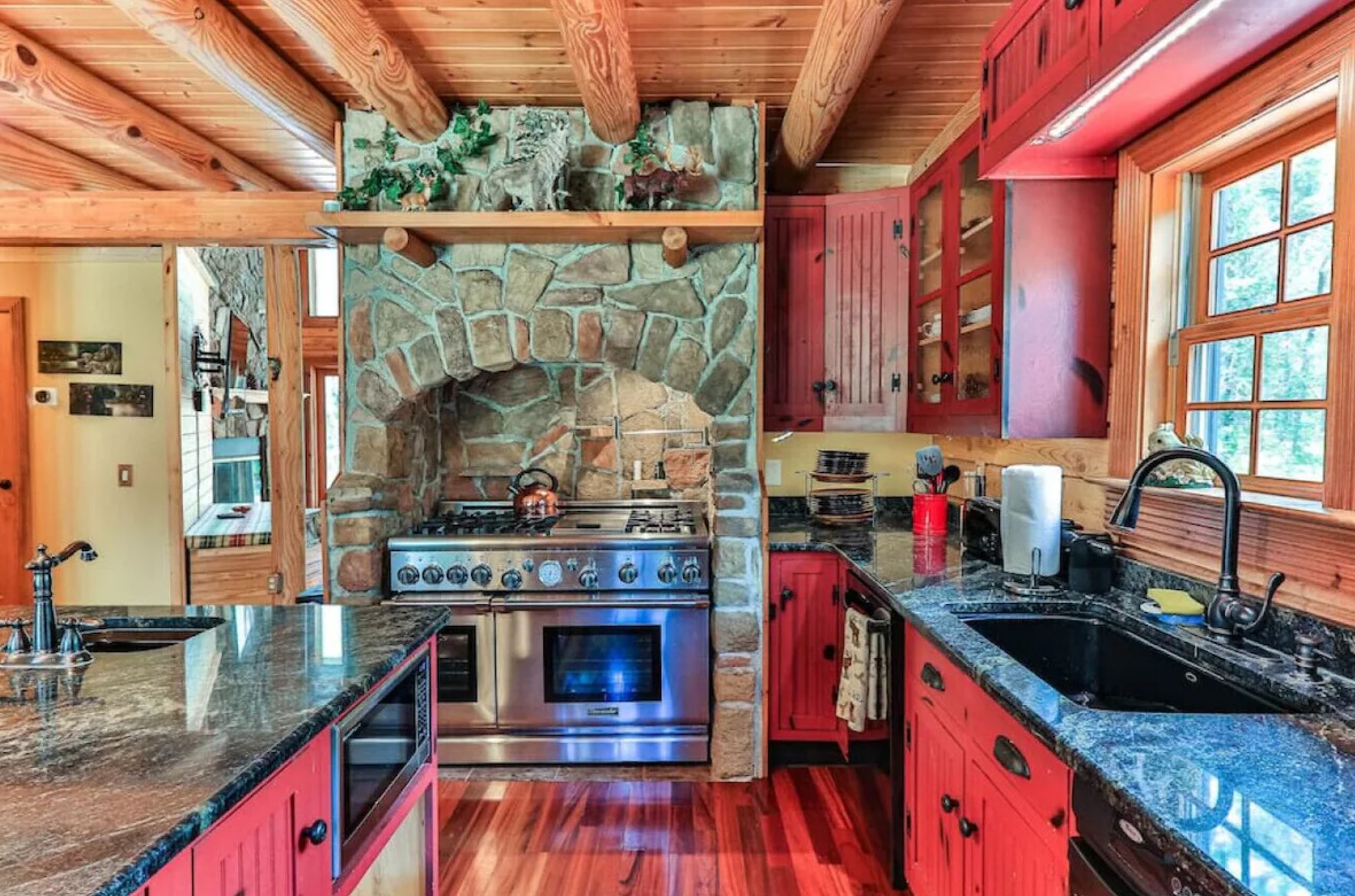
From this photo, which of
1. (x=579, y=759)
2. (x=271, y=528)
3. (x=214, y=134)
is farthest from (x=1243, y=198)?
(x=271, y=528)

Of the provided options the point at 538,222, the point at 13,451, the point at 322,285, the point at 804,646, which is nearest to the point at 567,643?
the point at 804,646

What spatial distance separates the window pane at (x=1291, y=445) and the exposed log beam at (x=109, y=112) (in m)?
3.61

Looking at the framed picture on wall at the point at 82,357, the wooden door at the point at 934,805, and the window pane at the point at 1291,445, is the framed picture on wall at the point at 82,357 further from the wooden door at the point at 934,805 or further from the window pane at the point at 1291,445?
the window pane at the point at 1291,445

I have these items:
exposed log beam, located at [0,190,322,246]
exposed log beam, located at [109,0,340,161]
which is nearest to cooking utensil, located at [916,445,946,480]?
exposed log beam, located at [109,0,340,161]

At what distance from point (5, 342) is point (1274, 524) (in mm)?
5557

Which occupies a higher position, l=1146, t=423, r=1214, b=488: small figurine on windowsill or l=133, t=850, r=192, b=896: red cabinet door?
l=1146, t=423, r=1214, b=488: small figurine on windowsill

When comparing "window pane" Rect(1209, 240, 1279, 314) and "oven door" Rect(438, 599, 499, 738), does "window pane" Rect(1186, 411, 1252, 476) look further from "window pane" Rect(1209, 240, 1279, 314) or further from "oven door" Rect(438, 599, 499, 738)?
"oven door" Rect(438, 599, 499, 738)

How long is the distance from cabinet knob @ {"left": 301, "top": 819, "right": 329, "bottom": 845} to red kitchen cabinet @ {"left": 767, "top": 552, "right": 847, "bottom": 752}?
1.80m

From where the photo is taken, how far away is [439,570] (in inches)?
106

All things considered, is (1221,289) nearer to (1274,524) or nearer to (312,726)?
(1274,524)

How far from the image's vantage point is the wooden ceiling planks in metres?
1.99

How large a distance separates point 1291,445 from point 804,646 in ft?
5.41

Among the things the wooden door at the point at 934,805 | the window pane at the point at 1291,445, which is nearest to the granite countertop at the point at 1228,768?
the wooden door at the point at 934,805

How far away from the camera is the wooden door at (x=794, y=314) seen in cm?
285
